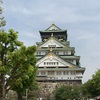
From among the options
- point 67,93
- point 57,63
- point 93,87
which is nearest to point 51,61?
point 57,63

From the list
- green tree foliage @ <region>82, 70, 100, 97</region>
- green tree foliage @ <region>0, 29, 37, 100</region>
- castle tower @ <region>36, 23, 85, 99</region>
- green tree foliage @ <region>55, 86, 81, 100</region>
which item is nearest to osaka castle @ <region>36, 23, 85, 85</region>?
castle tower @ <region>36, 23, 85, 99</region>

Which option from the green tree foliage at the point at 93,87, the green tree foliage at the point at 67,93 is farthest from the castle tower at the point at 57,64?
the green tree foliage at the point at 93,87

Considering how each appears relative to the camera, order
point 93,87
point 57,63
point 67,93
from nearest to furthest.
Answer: point 67,93, point 93,87, point 57,63

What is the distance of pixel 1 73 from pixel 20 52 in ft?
6.95

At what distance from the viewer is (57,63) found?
63656mm

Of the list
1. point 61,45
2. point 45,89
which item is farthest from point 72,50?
point 45,89

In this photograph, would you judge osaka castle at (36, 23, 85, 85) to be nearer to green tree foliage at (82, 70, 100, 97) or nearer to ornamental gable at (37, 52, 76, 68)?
ornamental gable at (37, 52, 76, 68)

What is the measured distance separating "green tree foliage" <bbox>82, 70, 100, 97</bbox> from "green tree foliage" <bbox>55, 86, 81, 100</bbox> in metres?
1.52

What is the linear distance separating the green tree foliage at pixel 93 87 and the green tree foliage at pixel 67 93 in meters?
1.52

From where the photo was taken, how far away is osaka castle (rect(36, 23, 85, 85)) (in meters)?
62.2

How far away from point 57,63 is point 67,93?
1480cm

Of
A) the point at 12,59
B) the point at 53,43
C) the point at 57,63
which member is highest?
the point at 53,43

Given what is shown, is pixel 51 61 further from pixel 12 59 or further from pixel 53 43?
pixel 12 59

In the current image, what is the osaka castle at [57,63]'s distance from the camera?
62156 mm
